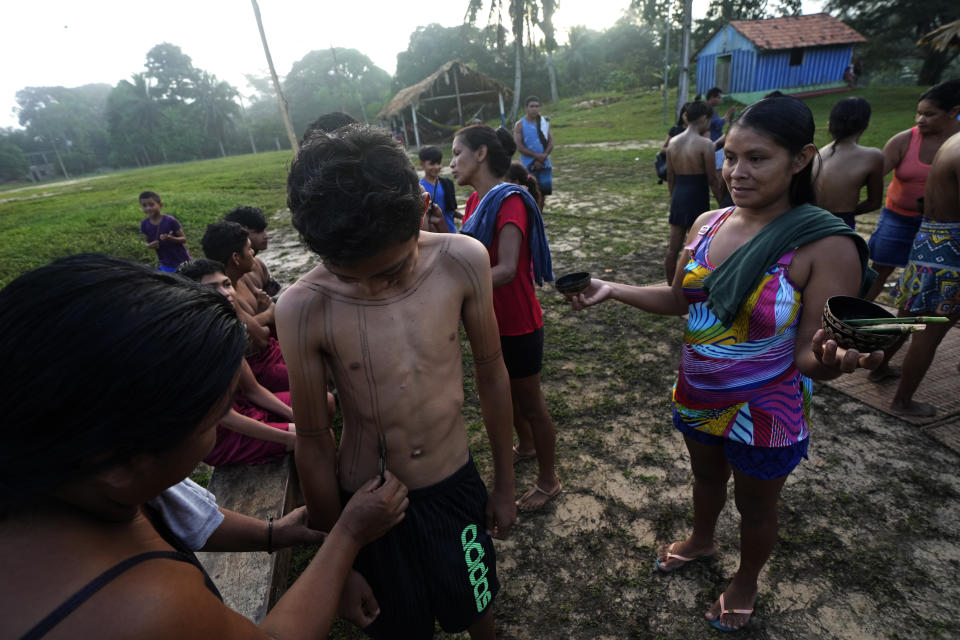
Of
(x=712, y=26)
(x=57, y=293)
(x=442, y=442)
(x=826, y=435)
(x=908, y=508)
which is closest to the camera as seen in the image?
(x=57, y=293)

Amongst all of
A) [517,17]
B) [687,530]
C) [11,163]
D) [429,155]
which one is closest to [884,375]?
[687,530]

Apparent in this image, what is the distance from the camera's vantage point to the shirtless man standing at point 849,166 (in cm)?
375

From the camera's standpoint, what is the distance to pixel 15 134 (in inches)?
2276

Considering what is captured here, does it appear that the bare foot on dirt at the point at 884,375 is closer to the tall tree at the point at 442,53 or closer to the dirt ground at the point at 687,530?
the dirt ground at the point at 687,530

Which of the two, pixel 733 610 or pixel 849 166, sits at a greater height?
pixel 849 166

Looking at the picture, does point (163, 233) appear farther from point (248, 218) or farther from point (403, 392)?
point (403, 392)

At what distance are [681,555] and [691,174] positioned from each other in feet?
13.9

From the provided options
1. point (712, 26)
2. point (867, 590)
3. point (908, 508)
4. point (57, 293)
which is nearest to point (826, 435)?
point (908, 508)

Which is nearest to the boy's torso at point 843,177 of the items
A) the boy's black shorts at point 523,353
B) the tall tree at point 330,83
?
the boy's black shorts at point 523,353

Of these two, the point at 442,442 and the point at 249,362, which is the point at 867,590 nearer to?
the point at 442,442

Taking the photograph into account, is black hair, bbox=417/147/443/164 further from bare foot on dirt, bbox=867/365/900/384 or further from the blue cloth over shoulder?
bare foot on dirt, bbox=867/365/900/384

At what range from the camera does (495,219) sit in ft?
8.57

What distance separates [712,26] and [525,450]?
35.2 meters

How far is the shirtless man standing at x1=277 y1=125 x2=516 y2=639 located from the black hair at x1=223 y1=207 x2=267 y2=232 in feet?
10.1
